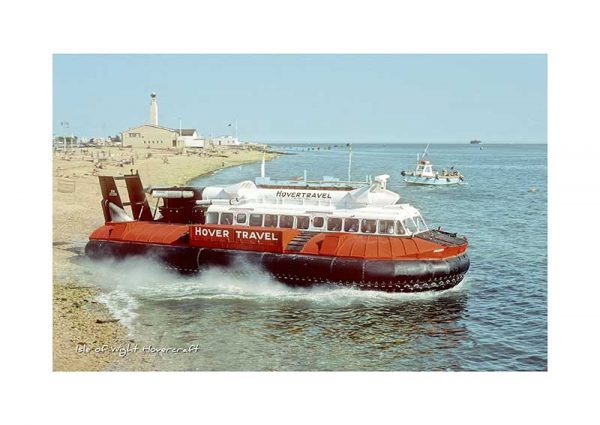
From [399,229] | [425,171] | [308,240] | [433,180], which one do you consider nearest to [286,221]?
[308,240]

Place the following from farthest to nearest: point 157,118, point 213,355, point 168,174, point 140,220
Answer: point 168,174 < point 140,220 < point 157,118 < point 213,355

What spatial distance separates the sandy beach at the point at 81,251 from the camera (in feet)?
54.3

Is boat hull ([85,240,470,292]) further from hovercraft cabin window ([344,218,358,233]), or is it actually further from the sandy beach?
the sandy beach

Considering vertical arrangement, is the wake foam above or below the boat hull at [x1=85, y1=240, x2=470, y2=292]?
below

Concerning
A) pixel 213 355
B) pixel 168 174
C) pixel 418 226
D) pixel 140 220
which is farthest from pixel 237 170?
pixel 213 355

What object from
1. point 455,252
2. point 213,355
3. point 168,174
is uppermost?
point 168,174

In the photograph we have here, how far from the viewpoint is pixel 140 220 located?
83.9ft

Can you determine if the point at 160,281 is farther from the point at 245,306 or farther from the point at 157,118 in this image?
the point at 157,118

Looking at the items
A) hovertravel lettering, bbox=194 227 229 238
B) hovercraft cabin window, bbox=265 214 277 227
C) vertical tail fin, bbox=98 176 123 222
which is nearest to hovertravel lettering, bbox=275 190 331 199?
hovercraft cabin window, bbox=265 214 277 227

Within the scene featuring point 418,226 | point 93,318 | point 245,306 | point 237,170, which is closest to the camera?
point 93,318

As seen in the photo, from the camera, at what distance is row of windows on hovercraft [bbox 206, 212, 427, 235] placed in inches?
833

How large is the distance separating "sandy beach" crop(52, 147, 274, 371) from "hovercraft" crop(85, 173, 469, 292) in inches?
107

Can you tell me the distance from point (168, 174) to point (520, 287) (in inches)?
1146

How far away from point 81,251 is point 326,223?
10.6 m
